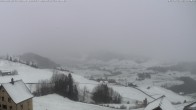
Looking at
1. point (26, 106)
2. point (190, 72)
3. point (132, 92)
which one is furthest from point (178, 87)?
point (26, 106)

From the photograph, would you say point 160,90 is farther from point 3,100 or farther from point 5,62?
point 3,100

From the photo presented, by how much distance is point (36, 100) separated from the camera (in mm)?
48219

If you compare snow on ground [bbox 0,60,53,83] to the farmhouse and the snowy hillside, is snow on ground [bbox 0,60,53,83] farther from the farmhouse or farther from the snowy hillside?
the farmhouse

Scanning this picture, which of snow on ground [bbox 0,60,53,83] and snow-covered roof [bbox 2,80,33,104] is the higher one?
snow on ground [bbox 0,60,53,83]

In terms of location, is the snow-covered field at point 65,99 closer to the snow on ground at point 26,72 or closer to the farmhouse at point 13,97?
the snow on ground at point 26,72

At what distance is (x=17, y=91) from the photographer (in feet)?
124

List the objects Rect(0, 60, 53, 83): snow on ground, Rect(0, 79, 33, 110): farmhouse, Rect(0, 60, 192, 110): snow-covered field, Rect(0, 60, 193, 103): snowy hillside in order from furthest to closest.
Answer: Rect(0, 60, 53, 83): snow on ground → Rect(0, 60, 193, 103): snowy hillside → Rect(0, 60, 192, 110): snow-covered field → Rect(0, 79, 33, 110): farmhouse

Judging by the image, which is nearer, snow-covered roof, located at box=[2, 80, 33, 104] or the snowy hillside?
snow-covered roof, located at box=[2, 80, 33, 104]

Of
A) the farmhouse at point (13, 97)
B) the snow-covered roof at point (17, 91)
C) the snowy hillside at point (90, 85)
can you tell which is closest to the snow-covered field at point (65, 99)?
the snowy hillside at point (90, 85)

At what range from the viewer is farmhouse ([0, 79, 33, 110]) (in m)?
36.6

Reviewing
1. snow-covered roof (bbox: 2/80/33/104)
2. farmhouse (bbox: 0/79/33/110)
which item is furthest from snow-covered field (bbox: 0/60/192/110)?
farmhouse (bbox: 0/79/33/110)

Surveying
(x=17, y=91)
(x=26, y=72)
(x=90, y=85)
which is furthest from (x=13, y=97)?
(x=26, y=72)

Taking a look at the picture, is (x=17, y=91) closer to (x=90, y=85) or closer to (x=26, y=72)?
(x=90, y=85)

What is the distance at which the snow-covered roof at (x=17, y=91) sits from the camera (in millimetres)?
36719
